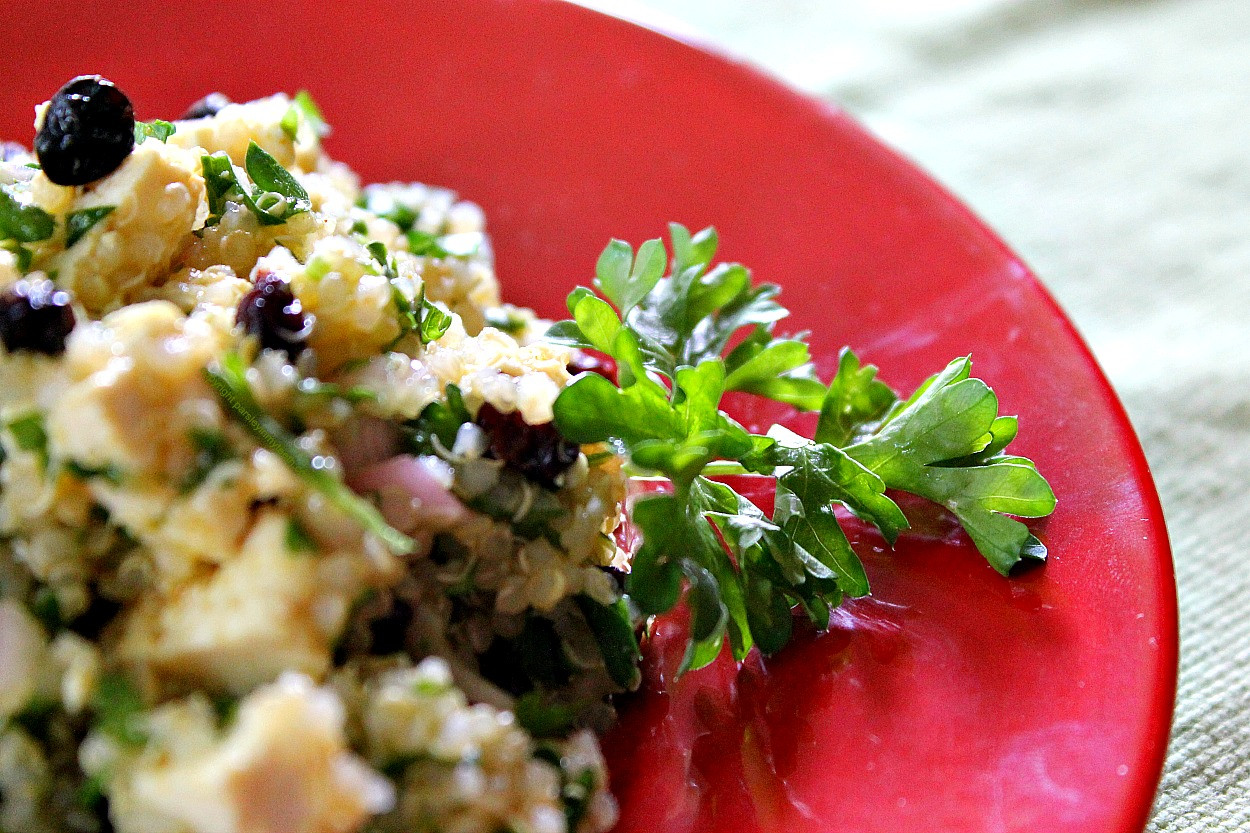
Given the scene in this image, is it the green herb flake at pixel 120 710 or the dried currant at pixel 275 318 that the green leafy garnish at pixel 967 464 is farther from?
the green herb flake at pixel 120 710

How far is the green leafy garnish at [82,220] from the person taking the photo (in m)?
1.19

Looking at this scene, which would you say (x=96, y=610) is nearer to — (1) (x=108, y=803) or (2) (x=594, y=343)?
(1) (x=108, y=803)

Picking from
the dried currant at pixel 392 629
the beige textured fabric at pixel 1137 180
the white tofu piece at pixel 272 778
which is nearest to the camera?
the white tofu piece at pixel 272 778

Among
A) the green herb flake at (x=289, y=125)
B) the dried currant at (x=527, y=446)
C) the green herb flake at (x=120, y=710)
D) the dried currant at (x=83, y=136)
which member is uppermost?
the dried currant at (x=83, y=136)

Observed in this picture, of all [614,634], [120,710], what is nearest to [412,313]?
[614,634]

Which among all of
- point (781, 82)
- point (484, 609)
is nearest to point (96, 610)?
point (484, 609)

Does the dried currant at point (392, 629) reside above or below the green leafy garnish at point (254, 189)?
below

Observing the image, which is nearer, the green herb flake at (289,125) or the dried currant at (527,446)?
the dried currant at (527,446)

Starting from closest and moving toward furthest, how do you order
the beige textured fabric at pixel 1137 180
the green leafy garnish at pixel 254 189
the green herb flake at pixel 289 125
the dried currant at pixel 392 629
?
the dried currant at pixel 392 629
the green leafy garnish at pixel 254 189
the green herb flake at pixel 289 125
the beige textured fabric at pixel 1137 180

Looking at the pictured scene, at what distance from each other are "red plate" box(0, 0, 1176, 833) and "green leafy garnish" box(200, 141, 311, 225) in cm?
54

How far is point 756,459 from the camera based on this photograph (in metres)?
1.37

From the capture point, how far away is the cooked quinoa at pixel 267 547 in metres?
0.98

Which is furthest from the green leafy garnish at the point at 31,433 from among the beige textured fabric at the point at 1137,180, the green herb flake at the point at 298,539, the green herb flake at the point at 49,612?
the beige textured fabric at the point at 1137,180

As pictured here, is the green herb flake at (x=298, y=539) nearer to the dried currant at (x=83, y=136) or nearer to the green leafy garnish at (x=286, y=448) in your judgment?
the green leafy garnish at (x=286, y=448)
